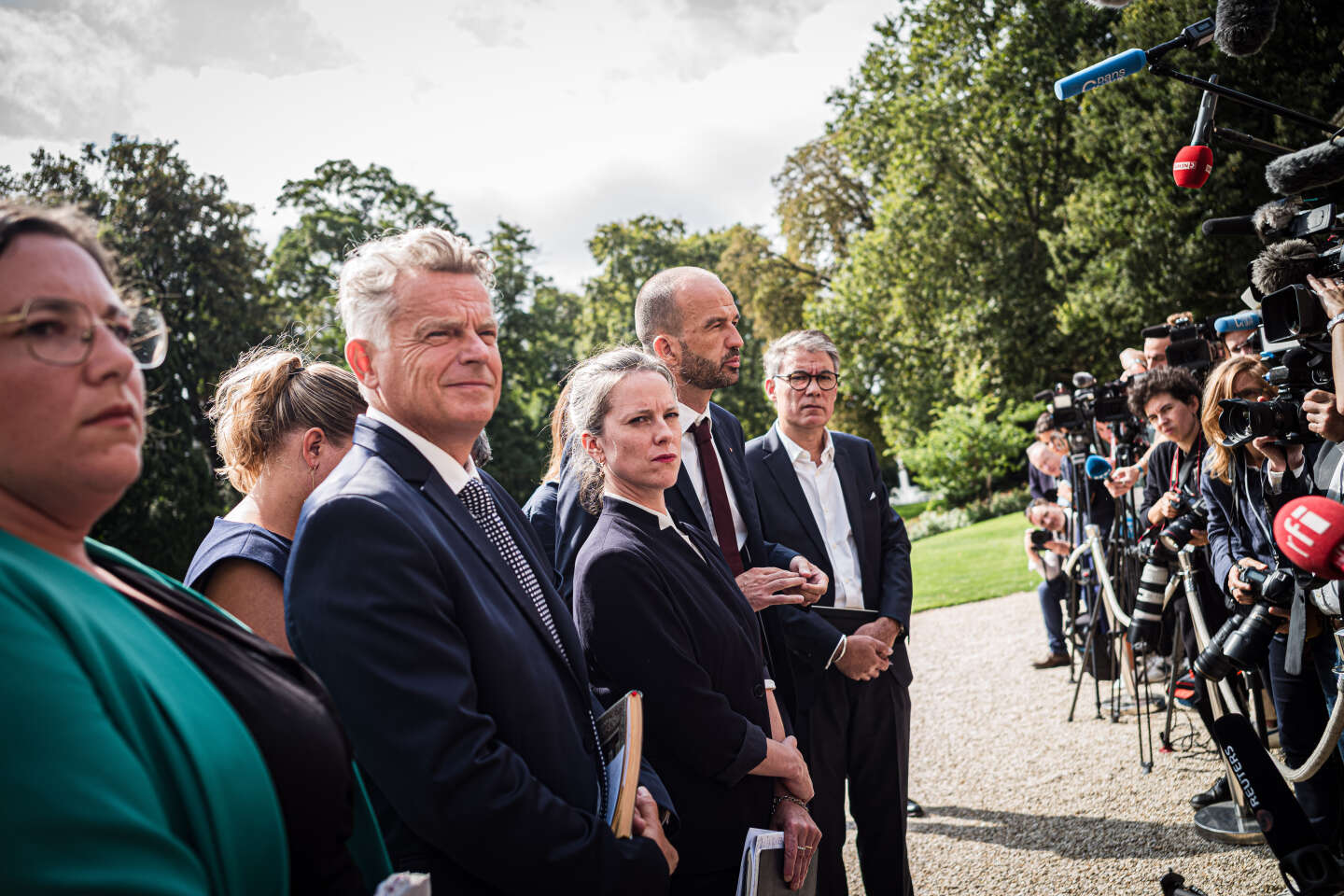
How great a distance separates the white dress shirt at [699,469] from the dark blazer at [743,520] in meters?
0.01

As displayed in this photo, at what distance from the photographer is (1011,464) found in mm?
25453

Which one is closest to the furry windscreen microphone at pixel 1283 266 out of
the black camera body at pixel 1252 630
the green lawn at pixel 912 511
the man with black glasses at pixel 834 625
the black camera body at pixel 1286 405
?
the black camera body at pixel 1286 405

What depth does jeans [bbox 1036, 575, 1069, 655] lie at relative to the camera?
8.57 meters

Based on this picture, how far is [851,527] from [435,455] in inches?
101

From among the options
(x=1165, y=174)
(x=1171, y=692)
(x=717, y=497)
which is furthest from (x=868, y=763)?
(x=1165, y=174)

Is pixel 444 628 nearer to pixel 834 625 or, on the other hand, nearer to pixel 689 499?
pixel 689 499

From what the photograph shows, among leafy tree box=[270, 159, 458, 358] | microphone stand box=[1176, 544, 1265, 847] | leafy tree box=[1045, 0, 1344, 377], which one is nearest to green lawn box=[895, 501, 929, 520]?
leafy tree box=[1045, 0, 1344, 377]

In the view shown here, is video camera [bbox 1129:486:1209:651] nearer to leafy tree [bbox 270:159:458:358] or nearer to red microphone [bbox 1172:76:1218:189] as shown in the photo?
red microphone [bbox 1172:76:1218:189]

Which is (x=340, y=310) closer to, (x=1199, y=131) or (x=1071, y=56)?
(x=1199, y=131)

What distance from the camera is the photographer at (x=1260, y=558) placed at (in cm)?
390

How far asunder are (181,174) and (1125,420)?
21808 millimetres

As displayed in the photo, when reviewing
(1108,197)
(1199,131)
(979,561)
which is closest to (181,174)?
(979,561)

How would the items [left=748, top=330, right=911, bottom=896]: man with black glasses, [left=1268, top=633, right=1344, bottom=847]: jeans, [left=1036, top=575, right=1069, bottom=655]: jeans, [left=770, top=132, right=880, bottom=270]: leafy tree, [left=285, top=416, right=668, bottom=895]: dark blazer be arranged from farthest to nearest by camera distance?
[left=770, top=132, right=880, bottom=270]: leafy tree < [left=1036, top=575, right=1069, bottom=655]: jeans < [left=1268, top=633, right=1344, bottom=847]: jeans < [left=748, top=330, right=911, bottom=896]: man with black glasses < [left=285, top=416, right=668, bottom=895]: dark blazer

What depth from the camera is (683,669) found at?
8.32ft
